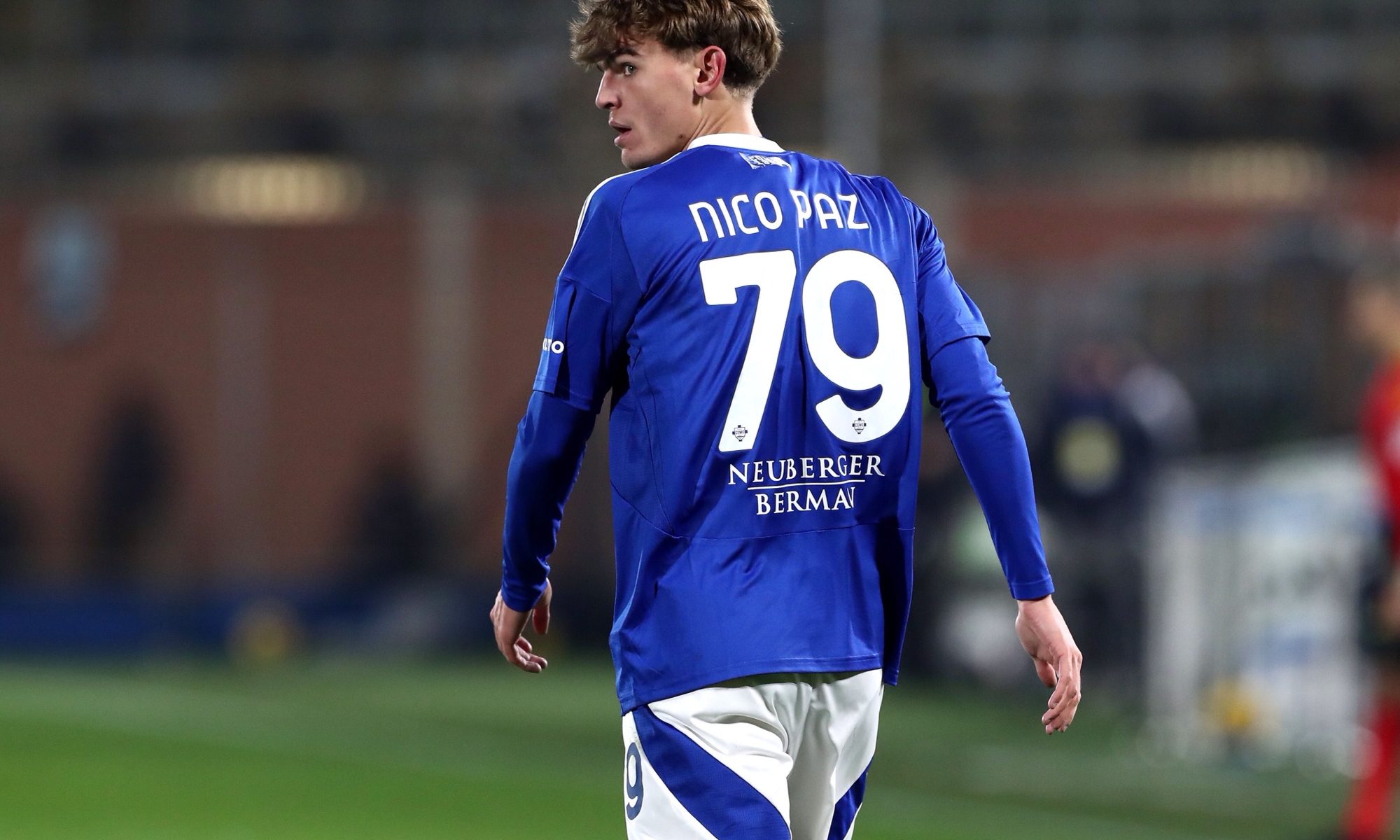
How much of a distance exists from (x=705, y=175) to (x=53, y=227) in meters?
20.6

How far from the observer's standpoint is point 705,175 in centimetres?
334

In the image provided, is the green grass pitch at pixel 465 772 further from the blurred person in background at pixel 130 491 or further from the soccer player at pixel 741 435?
the blurred person in background at pixel 130 491

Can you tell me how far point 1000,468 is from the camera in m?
3.34

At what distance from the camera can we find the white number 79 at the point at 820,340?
3.30m

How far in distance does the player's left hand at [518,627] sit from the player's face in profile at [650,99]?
2.28ft

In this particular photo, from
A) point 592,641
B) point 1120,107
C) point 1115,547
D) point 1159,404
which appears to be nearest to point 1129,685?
point 1115,547

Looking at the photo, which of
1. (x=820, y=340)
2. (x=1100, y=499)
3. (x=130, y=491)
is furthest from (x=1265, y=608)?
(x=130, y=491)

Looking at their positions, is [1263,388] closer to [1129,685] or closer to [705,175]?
[1129,685]

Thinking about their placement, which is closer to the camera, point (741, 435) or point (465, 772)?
point (741, 435)

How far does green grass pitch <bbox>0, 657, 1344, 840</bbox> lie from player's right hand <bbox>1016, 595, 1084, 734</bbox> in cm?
498

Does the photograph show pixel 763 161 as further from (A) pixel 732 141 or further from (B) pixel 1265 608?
(B) pixel 1265 608

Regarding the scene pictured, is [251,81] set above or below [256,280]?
above

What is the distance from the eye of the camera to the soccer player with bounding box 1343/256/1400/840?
24.9 ft

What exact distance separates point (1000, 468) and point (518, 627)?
80cm
